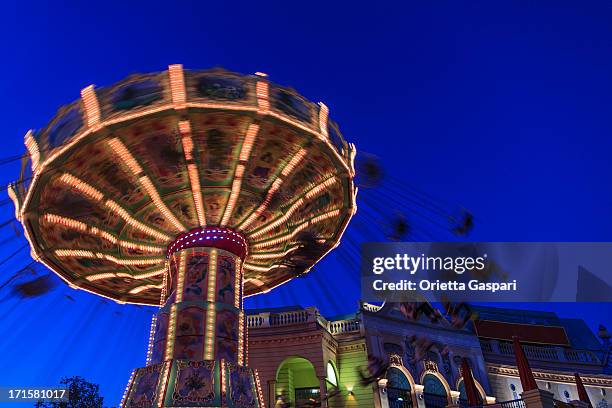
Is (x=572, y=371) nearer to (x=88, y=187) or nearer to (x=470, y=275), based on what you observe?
(x=470, y=275)

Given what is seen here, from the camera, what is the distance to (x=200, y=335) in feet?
42.6

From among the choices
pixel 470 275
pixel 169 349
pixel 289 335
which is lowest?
pixel 169 349

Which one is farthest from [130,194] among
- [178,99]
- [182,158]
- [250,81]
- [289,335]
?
[289,335]

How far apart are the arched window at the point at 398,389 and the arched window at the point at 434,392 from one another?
1072 millimetres

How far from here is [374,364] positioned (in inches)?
890

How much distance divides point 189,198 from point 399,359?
50.7 feet

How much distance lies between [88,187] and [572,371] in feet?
95.4

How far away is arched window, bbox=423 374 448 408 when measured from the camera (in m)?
25.3

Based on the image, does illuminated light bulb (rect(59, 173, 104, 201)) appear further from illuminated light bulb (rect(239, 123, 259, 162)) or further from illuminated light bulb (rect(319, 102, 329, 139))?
illuminated light bulb (rect(319, 102, 329, 139))

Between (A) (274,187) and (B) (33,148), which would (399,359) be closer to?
(A) (274,187)

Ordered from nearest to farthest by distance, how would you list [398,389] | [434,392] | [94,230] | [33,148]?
[33,148] < [94,230] < [398,389] < [434,392]

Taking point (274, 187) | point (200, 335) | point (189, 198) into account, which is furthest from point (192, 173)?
point (200, 335)

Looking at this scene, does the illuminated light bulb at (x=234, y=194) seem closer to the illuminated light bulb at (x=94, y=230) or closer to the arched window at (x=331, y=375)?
the illuminated light bulb at (x=94, y=230)

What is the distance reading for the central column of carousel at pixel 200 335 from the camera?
12.1 meters
